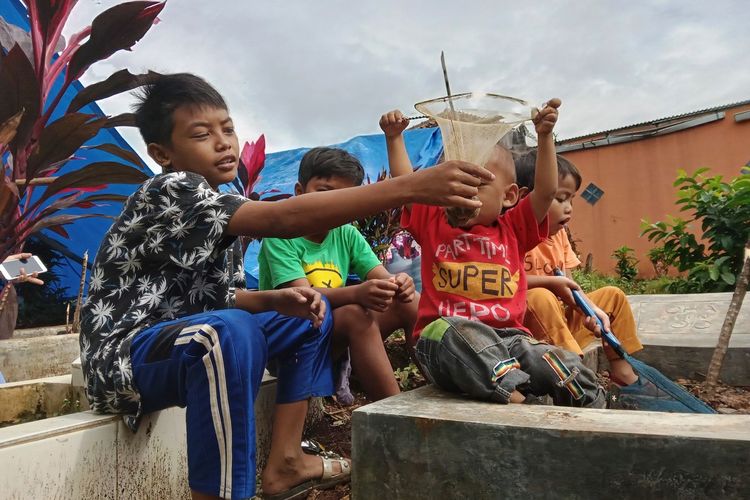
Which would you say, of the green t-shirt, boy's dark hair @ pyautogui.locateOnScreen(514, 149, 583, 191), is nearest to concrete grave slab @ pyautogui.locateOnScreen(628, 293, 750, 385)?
boy's dark hair @ pyautogui.locateOnScreen(514, 149, 583, 191)

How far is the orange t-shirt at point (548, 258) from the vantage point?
262 centimetres

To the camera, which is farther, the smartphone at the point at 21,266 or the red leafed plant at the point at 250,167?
the red leafed plant at the point at 250,167

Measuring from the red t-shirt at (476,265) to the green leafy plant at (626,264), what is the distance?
9.05m

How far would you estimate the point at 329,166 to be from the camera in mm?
Result: 2344

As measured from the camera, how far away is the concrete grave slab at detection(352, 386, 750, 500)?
1.04 meters

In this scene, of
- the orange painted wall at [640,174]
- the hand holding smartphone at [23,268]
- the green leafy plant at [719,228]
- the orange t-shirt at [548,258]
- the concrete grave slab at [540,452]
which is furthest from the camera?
the orange painted wall at [640,174]

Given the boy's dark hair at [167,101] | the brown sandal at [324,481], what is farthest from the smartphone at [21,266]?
the brown sandal at [324,481]

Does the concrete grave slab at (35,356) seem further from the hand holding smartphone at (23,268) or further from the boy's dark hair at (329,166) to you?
the boy's dark hair at (329,166)

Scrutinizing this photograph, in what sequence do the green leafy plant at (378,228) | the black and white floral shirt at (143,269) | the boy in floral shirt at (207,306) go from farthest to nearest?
the green leafy plant at (378,228), the black and white floral shirt at (143,269), the boy in floral shirt at (207,306)

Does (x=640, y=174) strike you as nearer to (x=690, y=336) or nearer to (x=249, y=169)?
(x=690, y=336)

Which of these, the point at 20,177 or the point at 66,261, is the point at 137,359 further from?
the point at 66,261

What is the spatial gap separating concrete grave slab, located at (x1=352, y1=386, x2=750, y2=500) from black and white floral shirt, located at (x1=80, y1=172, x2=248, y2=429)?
591 mm

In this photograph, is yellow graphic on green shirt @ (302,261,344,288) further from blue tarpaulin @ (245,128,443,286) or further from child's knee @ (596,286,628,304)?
blue tarpaulin @ (245,128,443,286)

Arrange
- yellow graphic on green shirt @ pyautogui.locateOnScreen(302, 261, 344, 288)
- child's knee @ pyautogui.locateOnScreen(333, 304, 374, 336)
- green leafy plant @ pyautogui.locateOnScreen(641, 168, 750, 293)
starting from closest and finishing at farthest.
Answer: child's knee @ pyautogui.locateOnScreen(333, 304, 374, 336)
yellow graphic on green shirt @ pyautogui.locateOnScreen(302, 261, 344, 288)
green leafy plant @ pyautogui.locateOnScreen(641, 168, 750, 293)
